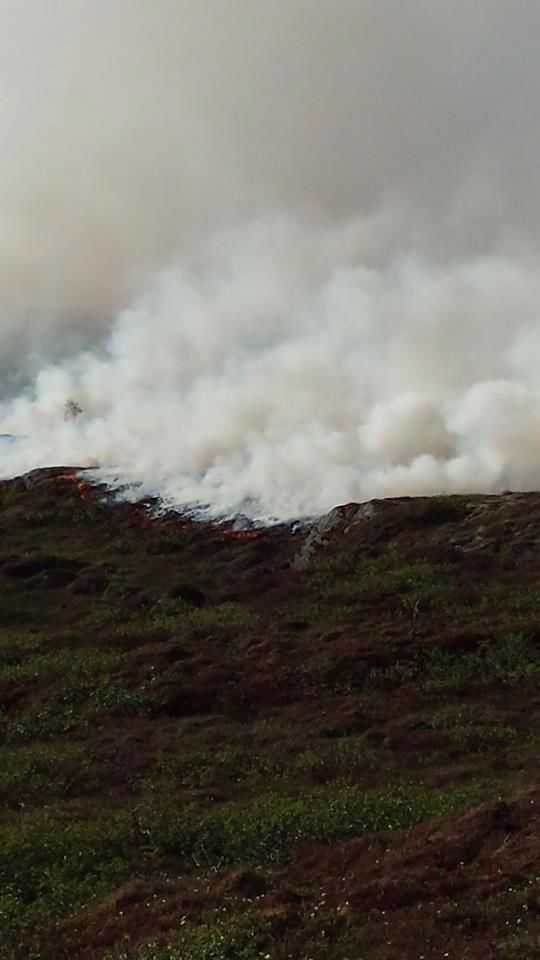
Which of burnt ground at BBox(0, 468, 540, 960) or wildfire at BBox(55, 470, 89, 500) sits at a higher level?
wildfire at BBox(55, 470, 89, 500)

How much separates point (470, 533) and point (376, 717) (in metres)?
43.9

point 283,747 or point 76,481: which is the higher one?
point 76,481

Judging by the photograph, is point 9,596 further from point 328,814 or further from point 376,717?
point 328,814

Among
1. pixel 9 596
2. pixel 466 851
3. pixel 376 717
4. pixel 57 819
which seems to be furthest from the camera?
pixel 9 596

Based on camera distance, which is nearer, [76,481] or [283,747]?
[283,747]

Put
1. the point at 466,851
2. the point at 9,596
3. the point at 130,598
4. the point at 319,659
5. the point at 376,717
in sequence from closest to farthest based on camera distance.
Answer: the point at 466,851
the point at 376,717
the point at 319,659
the point at 130,598
the point at 9,596

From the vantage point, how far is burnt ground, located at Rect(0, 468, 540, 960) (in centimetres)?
1864

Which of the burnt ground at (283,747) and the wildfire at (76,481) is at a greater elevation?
the wildfire at (76,481)

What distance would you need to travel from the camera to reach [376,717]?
42.2 m

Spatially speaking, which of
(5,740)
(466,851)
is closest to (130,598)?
(5,740)

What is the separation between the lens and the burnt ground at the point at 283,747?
61.2ft

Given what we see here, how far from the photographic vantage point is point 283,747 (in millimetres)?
38531

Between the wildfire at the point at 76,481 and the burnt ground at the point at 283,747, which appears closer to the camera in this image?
the burnt ground at the point at 283,747

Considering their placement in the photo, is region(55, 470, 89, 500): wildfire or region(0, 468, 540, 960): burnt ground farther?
region(55, 470, 89, 500): wildfire
